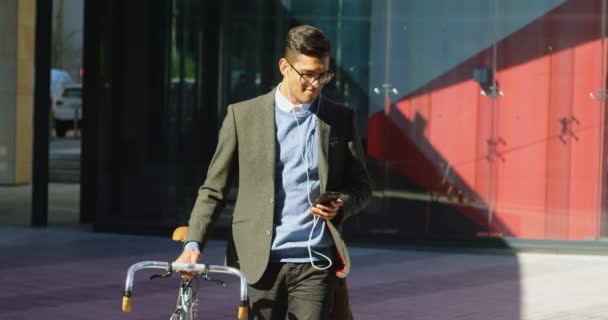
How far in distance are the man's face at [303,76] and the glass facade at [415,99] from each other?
802 cm

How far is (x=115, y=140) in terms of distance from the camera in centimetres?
1328

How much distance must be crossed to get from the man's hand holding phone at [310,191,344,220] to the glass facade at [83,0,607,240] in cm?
816

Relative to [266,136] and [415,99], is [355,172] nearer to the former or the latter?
[266,136]

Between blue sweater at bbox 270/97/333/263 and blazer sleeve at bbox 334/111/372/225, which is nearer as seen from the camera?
blue sweater at bbox 270/97/333/263

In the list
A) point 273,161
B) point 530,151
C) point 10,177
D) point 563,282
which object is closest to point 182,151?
point 530,151

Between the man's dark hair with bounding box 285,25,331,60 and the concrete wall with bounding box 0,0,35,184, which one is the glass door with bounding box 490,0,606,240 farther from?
the concrete wall with bounding box 0,0,35,184

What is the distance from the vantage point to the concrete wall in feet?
61.4

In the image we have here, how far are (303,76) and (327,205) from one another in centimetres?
46

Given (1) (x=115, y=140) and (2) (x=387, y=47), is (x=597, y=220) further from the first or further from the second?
(1) (x=115, y=140)

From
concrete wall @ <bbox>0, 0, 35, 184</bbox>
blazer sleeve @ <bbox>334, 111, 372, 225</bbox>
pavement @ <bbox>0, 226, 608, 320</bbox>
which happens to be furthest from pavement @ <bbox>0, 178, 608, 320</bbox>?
concrete wall @ <bbox>0, 0, 35, 184</bbox>

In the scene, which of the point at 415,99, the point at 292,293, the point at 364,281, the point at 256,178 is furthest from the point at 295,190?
the point at 415,99

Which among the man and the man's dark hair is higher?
the man's dark hair

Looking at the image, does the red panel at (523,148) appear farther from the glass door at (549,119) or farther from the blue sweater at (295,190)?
the blue sweater at (295,190)

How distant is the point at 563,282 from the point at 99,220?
16.4ft
